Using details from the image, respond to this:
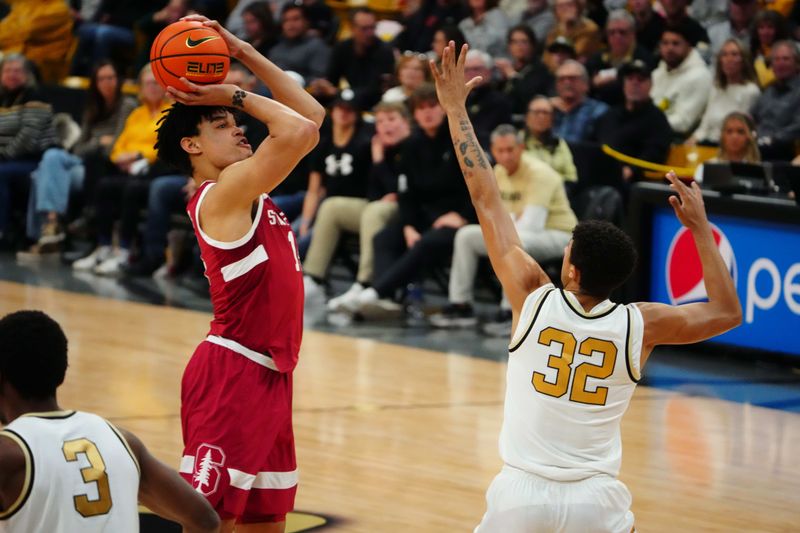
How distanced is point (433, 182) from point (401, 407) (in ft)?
11.5

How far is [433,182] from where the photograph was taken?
11.2 meters

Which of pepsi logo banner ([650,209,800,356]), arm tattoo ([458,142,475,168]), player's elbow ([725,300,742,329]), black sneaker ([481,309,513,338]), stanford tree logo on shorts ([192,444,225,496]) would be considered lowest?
black sneaker ([481,309,513,338])

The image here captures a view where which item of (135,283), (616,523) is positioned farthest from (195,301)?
(616,523)

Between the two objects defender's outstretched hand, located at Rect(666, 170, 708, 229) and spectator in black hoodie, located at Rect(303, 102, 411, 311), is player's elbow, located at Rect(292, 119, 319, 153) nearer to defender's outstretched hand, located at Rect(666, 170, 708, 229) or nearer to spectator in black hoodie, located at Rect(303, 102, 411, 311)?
defender's outstretched hand, located at Rect(666, 170, 708, 229)

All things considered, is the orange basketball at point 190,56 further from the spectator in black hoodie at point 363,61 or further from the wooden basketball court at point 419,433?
the spectator in black hoodie at point 363,61

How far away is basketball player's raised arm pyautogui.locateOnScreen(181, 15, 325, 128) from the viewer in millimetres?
4754

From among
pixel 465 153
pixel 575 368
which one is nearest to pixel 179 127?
pixel 465 153

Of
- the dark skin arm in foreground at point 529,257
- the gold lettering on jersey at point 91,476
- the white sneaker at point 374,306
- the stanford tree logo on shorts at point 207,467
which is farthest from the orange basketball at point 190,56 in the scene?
the white sneaker at point 374,306

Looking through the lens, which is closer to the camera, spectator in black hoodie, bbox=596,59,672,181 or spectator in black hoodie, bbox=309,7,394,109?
spectator in black hoodie, bbox=596,59,672,181

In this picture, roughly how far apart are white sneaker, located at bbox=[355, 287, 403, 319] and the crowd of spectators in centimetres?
1

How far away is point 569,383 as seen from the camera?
3.97 m

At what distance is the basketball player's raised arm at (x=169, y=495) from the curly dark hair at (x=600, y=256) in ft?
4.50

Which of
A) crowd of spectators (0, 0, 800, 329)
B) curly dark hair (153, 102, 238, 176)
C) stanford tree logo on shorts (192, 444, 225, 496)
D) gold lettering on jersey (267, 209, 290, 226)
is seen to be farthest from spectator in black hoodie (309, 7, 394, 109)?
stanford tree logo on shorts (192, 444, 225, 496)

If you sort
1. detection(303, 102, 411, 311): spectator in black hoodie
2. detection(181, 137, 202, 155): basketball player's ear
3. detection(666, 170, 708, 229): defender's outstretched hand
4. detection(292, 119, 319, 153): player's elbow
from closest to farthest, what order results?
detection(666, 170, 708, 229): defender's outstretched hand < detection(292, 119, 319, 153): player's elbow < detection(181, 137, 202, 155): basketball player's ear < detection(303, 102, 411, 311): spectator in black hoodie
